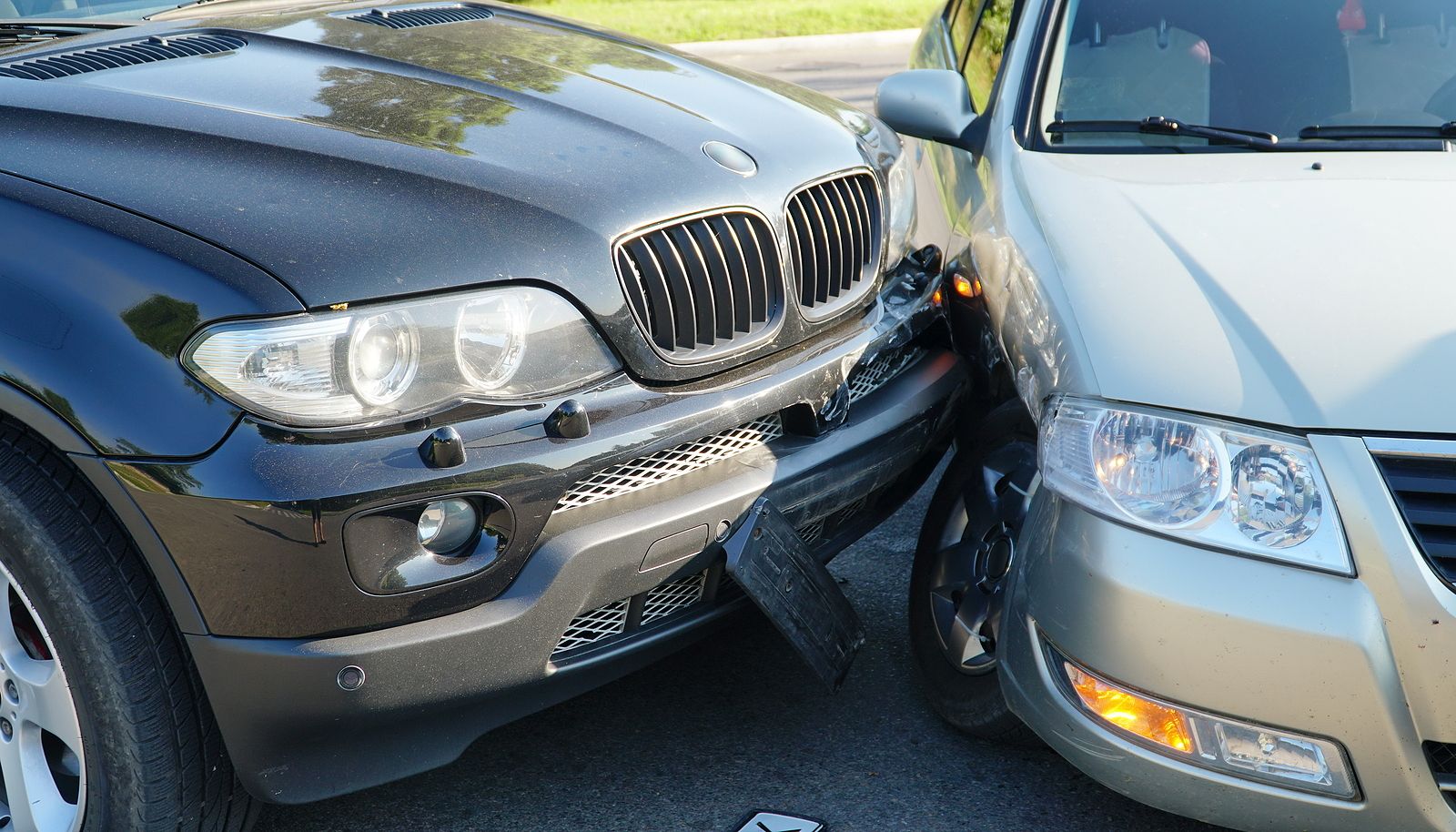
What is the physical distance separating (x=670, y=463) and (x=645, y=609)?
0.92 feet

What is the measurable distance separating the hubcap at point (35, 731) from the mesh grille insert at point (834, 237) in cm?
152

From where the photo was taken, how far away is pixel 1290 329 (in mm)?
2219

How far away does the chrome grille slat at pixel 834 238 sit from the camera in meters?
2.75

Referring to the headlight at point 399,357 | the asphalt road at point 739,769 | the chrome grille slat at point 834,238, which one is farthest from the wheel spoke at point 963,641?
the headlight at point 399,357

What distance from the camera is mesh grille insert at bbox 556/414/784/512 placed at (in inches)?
88.9

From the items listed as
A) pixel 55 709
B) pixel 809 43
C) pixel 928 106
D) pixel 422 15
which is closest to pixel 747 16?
pixel 809 43

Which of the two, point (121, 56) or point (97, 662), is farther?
point (121, 56)

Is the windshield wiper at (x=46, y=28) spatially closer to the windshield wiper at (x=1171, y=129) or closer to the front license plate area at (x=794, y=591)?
the front license plate area at (x=794, y=591)

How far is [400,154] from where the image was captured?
7.80 ft

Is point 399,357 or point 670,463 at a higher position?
point 399,357

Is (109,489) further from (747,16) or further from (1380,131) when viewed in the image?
(747,16)

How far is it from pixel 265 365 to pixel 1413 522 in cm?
174

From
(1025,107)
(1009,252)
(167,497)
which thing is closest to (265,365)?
(167,497)

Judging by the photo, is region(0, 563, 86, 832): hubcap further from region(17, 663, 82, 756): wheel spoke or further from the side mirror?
the side mirror
